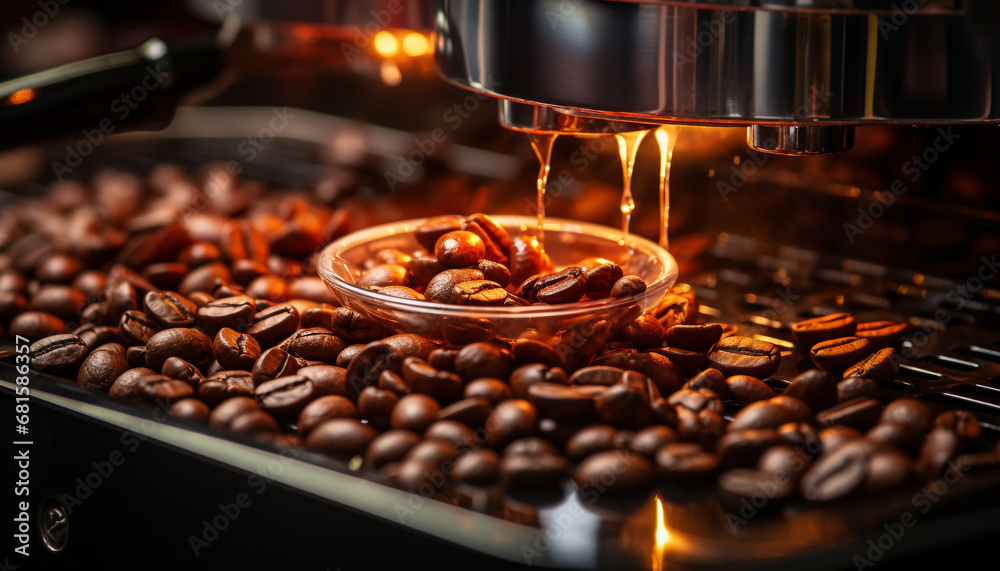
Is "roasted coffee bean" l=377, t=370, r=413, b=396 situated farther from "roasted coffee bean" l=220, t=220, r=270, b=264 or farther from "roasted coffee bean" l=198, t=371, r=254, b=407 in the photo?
"roasted coffee bean" l=220, t=220, r=270, b=264

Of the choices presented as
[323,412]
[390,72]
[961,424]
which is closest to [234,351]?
[323,412]

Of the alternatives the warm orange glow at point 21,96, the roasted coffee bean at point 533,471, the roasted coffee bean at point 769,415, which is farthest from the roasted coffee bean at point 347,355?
the warm orange glow at point 21,96

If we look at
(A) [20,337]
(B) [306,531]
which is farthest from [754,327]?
(A) [20,337]

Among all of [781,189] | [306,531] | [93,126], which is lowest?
[306,531]

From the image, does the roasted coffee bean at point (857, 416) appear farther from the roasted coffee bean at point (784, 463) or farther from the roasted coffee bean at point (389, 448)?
the roasted coffee bean at point (389, 448)

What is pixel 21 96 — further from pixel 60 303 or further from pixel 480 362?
pixel 480 362

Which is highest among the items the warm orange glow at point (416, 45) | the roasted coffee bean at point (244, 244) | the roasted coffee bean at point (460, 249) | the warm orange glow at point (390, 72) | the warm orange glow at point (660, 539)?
the warm orange glow at point (416, 45)

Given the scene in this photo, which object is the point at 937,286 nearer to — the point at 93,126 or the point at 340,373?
the point at 340,373
